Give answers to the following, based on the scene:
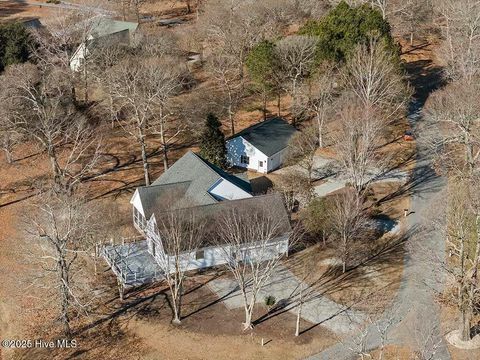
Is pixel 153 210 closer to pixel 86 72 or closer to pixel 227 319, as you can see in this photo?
pixel 227 319

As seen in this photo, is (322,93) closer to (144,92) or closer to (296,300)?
(144,92)

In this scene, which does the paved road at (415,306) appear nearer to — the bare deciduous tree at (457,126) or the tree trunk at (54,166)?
the bare deciduous tree at (457,126)

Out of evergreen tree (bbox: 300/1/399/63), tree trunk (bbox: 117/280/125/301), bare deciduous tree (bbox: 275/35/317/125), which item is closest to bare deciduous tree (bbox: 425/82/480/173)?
evergreen tree (bbox: 300/1/399/63)

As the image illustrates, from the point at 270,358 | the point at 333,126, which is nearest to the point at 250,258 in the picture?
the point at 270,358

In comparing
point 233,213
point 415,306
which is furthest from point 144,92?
point 415,306

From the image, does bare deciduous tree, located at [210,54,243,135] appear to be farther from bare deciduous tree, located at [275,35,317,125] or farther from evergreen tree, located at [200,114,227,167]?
evergreen tree, located at [200,114,227,167]

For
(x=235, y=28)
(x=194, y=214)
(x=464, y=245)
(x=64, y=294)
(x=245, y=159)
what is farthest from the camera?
→ (x=235, y=28)

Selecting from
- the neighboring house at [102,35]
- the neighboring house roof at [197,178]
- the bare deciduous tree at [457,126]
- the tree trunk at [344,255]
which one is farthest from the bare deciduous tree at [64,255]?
the bare deciduous tree at [457,126]
